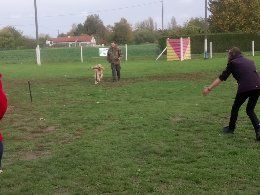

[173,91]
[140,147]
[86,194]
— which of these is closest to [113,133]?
[140,147]

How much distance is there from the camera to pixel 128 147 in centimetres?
788

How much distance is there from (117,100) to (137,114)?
9.92 ft

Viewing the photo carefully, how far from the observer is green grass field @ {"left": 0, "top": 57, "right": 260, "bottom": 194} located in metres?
5.96

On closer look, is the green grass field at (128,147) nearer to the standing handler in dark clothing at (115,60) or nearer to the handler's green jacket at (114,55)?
the standing handler in dark clothing at (115,60)

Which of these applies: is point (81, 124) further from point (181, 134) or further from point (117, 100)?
point (117, 100)

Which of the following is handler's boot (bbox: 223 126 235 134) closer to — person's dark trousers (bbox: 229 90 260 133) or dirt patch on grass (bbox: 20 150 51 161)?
person's dark trousers (bbox: 229 90 260 133)

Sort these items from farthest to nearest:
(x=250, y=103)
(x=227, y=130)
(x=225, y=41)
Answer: (x=225, y=41), (x=227, y=130), (x=250, y=103)

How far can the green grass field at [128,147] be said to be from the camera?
5.96 meters

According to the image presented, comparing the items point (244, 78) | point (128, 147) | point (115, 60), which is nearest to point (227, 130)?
point (244, 78)

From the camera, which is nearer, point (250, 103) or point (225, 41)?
point (250, 103)

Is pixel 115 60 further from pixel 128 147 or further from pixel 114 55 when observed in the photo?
pixel 128 147

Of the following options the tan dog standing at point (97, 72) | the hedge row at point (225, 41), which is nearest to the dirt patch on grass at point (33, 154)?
the tan dog standing at point (97, 72)

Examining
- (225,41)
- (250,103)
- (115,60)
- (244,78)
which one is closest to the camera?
(244,78)

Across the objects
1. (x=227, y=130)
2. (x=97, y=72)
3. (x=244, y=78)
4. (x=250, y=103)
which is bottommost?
(x=227, y=130)
